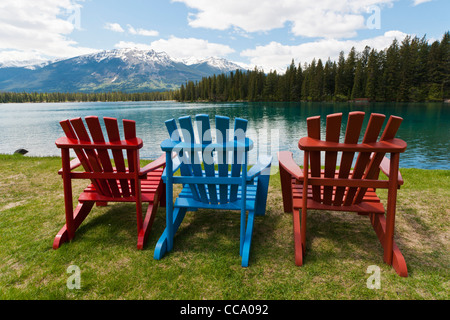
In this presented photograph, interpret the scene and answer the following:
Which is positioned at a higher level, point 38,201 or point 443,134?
point 38,201

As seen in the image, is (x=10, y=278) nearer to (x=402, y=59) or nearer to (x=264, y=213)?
(x=264, y=213)

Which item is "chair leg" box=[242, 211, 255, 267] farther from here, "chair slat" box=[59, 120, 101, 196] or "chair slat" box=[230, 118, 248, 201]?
"chair slat" box=[59, 120, 101, 196]

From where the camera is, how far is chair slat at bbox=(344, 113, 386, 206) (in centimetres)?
267

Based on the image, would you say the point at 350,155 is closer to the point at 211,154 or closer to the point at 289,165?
the point at 289,165

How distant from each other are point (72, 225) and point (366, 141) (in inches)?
149

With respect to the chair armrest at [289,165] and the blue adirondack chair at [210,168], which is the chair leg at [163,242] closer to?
the blue adirondack chair at [210,168]

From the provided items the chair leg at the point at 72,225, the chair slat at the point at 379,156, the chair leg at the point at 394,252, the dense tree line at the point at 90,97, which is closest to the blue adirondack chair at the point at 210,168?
the chair slat at the point at 379,156

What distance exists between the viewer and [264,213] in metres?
4.41

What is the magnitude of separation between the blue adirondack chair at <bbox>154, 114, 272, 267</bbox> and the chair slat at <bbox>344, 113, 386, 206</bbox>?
1.07 meters

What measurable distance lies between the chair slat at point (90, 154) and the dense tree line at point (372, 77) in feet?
261

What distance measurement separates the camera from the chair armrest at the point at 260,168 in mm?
3176

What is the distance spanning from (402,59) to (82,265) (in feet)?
281

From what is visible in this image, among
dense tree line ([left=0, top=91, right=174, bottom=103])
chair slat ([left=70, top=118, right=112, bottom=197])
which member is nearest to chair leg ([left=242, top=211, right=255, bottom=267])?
chair slat ([left=70, top=118, right=112, bottom=197])
